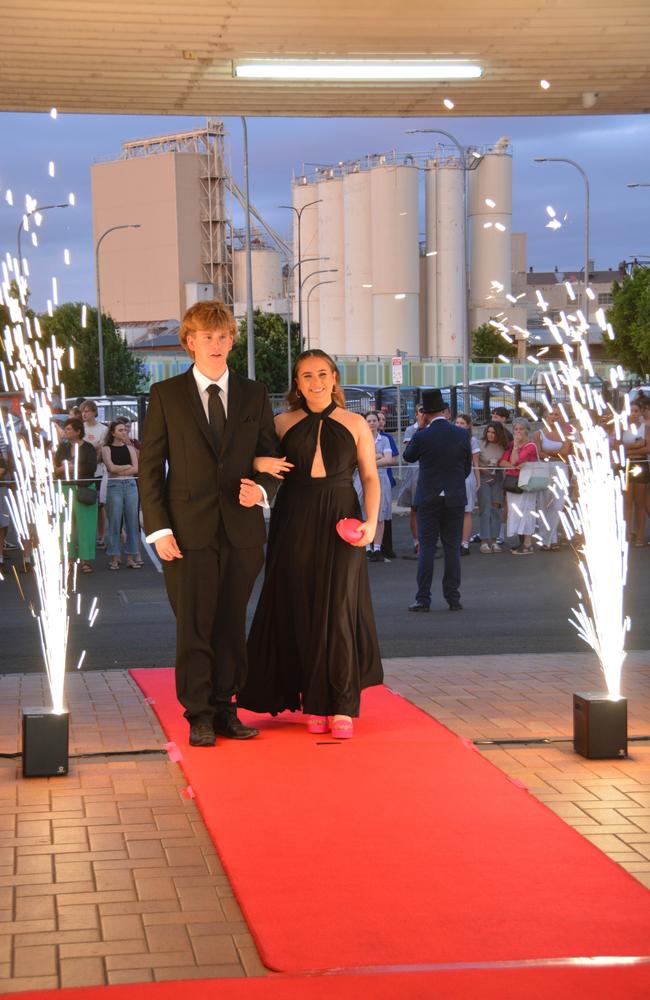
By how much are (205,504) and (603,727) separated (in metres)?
2.30

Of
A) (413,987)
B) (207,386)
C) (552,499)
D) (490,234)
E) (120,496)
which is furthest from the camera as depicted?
(490,234)

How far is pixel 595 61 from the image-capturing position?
989cm

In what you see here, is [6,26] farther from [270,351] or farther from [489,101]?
[270,351]

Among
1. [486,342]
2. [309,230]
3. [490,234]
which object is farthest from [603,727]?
[486,342]

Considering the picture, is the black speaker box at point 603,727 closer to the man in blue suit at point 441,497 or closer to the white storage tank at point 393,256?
the man in blue suit at point 441,497

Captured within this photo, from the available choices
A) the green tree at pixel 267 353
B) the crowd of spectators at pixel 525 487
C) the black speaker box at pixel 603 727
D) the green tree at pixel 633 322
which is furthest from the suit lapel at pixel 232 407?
the green tree at pixel 267 353

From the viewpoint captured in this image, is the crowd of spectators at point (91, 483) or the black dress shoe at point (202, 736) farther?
the crowd of spectators at point (91, 483)

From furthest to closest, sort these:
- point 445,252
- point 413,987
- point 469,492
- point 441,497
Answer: point 445,252 → point 469,492 → point 441,497 → point 413,987

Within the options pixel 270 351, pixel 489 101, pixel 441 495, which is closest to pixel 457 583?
pixel 441 495

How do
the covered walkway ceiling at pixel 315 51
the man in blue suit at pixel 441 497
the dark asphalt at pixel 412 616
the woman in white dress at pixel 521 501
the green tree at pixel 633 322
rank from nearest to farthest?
the covered walkway ceiling at pixel 315 51, the dark asphalt at pixel 412 616, the man in blue suit at pixel 441 497, the woman in white dress at pixel 521 501, the green tree at pixel 633 322

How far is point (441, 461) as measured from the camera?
13.7 m

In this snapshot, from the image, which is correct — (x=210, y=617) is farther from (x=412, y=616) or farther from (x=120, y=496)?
(x=120, y=496)

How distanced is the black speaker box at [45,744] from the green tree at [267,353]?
7697cm

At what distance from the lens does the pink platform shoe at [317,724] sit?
7.41 metres
